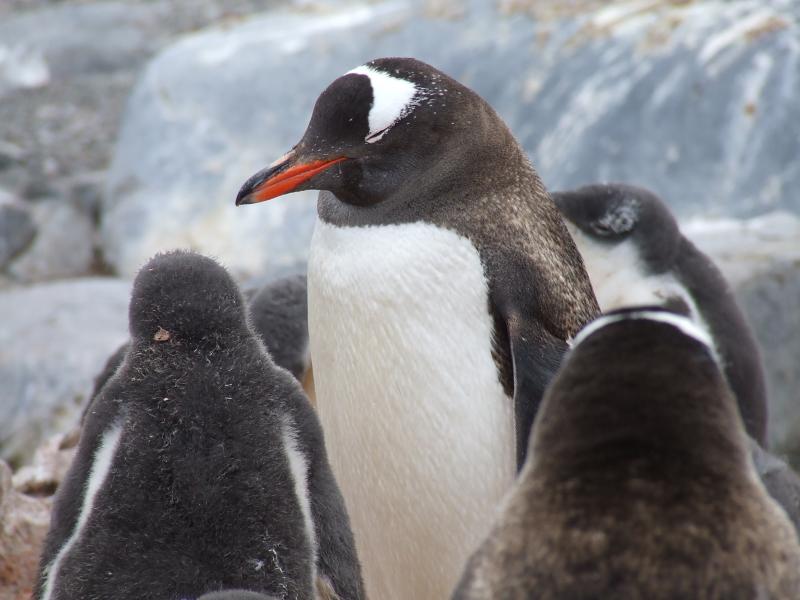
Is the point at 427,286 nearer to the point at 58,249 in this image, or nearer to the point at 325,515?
the point at 325,515

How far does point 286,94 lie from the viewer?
7.33m

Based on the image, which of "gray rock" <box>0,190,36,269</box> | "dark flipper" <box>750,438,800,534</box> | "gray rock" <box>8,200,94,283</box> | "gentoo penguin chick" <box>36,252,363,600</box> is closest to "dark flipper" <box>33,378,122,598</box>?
"gentoo penguin chick" <box>36,252,363,600</box>

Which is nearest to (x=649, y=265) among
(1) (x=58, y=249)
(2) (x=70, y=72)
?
(1) (x=58, y=249)

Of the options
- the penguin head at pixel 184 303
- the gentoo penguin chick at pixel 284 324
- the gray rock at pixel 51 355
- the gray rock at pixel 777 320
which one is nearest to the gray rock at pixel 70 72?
the gray rock at pixel 51 355

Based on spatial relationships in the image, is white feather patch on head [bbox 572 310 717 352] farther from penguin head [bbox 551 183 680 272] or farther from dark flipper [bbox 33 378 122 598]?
penguin head [bbox 551 183 680 272]

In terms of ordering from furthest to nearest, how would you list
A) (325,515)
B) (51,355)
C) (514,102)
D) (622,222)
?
1. (514,102)
2. (51,355)
3. (622,222)
4. (325,515)

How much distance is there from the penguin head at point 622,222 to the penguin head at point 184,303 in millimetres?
1849

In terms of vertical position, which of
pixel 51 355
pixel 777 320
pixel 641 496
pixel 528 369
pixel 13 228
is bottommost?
pixel 13 228

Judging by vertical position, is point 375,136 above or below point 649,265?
above

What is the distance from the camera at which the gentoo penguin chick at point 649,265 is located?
3826 millimetres

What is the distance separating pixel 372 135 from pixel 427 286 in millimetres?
335

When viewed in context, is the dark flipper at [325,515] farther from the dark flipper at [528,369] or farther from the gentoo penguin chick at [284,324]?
the gentoo penguin chick at [284,324]

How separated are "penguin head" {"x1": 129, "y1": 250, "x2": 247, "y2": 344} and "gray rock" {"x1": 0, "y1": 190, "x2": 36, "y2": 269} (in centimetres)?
610

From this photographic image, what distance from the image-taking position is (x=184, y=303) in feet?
7.10
